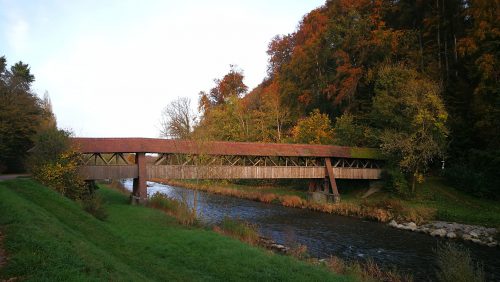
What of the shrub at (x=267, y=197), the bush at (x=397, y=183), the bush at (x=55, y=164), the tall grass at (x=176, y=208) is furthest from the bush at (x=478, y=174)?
the bush at (x=55, y=164)

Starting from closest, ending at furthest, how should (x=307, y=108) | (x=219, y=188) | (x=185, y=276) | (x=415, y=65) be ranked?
(x=185, y=276)
(x=415, y=65)
(x=219, y=188)
(x=307, y=108)

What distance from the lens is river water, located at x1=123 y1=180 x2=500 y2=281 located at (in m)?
12.8

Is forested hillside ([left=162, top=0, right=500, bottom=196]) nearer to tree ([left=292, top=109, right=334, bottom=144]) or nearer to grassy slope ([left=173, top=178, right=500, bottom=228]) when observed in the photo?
tree ([left=292, top=109, right=334, bottom=144])

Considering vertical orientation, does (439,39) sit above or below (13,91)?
above

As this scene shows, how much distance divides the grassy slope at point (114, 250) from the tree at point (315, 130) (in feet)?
64.5

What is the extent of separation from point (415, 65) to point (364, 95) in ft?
16.5

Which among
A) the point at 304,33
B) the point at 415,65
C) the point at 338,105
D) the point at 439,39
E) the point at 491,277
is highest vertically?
the point at 304,33

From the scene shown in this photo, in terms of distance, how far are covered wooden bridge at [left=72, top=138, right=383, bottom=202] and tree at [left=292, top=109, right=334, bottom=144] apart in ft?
9.41

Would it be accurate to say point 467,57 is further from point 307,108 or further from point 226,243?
point 226,243

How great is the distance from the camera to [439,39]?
3095 centimetres

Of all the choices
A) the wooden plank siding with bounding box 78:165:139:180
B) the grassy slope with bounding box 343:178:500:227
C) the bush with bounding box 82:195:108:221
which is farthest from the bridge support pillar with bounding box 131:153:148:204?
the grassy slope with bounding box 343:178:500:227

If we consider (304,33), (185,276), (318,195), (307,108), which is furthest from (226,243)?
(304,33)

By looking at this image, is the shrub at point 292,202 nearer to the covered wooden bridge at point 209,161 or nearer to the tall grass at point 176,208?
the covered wooden bridge at point 209,161

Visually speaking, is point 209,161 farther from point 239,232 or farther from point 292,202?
point 292,202
